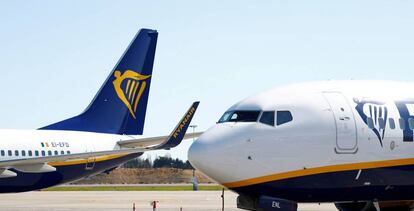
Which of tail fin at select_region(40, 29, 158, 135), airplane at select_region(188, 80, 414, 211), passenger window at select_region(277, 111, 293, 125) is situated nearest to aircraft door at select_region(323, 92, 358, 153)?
airplane at select_region(188, 80, 414, 211)

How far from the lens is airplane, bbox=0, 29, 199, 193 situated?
33094 millimetres

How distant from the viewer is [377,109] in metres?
18.5

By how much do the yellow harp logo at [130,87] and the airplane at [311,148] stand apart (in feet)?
77.0

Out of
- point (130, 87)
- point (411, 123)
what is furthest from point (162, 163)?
point (411, 123)

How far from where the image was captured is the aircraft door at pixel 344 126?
57.1ft

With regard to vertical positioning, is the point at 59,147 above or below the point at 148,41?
below

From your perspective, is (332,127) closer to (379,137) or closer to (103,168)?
(379,137)

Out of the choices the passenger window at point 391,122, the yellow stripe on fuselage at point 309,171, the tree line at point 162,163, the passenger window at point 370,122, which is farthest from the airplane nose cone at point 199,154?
the tree line at point 162,163

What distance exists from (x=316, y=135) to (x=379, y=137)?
1.75m

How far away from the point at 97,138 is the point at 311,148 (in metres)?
23.2

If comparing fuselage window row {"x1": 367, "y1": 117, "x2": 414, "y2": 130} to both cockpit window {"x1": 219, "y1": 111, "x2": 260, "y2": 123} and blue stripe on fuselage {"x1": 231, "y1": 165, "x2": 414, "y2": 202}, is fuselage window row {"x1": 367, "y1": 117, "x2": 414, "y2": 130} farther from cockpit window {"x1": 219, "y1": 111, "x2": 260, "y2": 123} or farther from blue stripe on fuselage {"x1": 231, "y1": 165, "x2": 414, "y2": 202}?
cockpit window {"x1": 219, "y1": 111, "x2": 260, "y2": 123}

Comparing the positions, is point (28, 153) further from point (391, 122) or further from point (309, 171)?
point (309, 171)

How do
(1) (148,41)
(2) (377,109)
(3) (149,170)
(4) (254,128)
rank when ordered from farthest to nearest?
(3) (149,170) < (1) (148,41) < (2) (377,109) < (4) (254,128)

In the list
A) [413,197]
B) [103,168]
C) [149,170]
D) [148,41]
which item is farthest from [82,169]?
[149,170]
